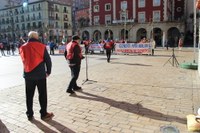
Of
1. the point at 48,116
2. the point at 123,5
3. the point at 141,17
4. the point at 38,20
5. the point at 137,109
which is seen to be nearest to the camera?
the point at 48,116

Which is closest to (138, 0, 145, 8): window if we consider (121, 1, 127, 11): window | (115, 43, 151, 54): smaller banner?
(121, 1, 127, 11): window

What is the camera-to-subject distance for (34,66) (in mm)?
5051

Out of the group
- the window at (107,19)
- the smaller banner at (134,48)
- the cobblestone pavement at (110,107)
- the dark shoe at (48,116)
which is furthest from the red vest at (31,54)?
the window at (107,19)

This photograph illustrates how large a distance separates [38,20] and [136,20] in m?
37.5

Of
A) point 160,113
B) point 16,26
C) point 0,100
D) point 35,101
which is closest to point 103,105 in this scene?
point 160,113

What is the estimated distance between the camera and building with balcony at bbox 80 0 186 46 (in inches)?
1786

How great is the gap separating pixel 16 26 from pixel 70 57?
78091 mm

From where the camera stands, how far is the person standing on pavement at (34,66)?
500 centimetres

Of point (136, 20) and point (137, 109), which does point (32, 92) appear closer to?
point (137, 109)

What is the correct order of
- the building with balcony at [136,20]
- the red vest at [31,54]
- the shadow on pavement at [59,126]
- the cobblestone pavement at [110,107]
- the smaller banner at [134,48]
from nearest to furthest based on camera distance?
the shadow on pavement at [59,126], the cobblestone pavement at [110,107], the red vest at [31,54], the smaller banner at [134,48], the building with balcony at [136,20]

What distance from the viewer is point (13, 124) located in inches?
192

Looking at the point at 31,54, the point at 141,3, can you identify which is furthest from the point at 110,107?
the point at 141,3

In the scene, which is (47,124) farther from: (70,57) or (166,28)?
(166,28)

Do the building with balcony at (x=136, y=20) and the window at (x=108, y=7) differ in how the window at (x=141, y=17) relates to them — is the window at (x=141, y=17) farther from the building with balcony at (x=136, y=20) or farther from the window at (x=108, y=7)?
the window at (x=108, y=7)
